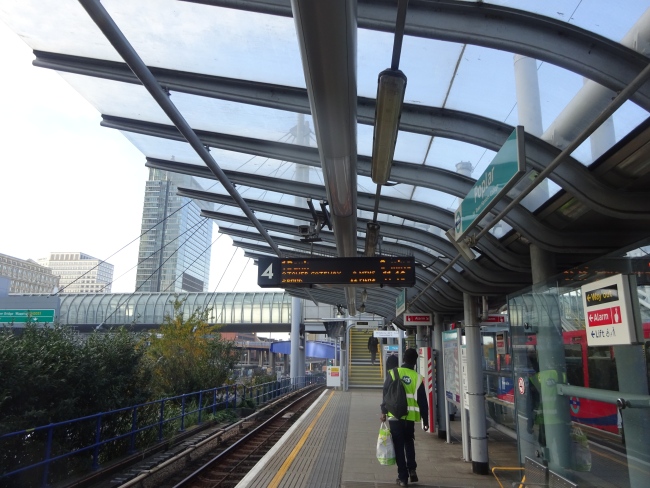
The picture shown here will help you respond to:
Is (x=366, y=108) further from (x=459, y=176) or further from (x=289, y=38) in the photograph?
(x=459, y=176)

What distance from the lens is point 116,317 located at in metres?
44.1

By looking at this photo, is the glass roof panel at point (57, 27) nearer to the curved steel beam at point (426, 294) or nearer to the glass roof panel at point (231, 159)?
the glass roof panel at point (231, 159)

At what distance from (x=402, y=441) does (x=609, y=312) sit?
3518mm

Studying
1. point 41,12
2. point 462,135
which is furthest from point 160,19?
point 462,135

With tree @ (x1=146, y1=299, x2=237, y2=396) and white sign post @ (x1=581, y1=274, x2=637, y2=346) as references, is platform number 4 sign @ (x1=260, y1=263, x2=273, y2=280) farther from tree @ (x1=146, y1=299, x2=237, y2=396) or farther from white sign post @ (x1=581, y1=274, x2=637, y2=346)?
tree @ (x1=146, y1=299, x2=237, y2=396)

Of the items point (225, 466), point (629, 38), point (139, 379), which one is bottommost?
point (225, 466)

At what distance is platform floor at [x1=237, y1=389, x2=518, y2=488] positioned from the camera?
6.75 m

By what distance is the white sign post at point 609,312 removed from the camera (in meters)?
3.23

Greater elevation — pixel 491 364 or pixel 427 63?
pixel 427 63

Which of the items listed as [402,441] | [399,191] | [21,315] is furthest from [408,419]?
[21,315]

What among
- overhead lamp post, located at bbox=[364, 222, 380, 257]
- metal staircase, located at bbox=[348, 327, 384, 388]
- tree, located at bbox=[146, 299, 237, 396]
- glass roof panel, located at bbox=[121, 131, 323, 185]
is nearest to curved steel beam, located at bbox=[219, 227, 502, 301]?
overhead lamp post, located at bbox=[364, 222, 380, 257]

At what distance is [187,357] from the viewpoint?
17906 mm

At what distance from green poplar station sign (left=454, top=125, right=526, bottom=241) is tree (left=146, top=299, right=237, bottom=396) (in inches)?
556

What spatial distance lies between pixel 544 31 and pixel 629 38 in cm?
56
